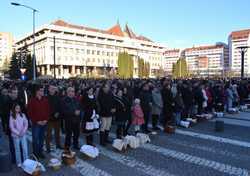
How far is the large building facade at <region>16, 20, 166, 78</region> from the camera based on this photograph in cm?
11331

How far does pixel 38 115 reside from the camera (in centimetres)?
852

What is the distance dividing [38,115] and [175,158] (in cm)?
367

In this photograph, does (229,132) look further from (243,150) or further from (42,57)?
(42,57)

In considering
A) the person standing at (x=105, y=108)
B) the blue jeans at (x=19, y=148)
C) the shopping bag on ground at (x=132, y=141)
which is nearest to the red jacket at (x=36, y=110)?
the blue jeans at (x=19, y=148)

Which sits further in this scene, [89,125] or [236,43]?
[236,43]

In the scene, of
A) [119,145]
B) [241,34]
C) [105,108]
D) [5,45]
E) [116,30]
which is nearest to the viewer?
[119,145]

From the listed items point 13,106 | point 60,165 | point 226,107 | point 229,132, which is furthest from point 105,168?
point 226,107

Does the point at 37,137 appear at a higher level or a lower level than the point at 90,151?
higher

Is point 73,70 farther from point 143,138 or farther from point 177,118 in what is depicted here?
point 143,138

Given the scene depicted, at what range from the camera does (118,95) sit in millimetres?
10969

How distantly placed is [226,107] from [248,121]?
4.06m

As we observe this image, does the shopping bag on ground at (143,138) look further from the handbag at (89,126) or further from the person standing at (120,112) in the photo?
the handbag at (89,126)

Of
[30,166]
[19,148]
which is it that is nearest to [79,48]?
[19,148]

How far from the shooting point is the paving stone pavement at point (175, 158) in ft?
24.6
